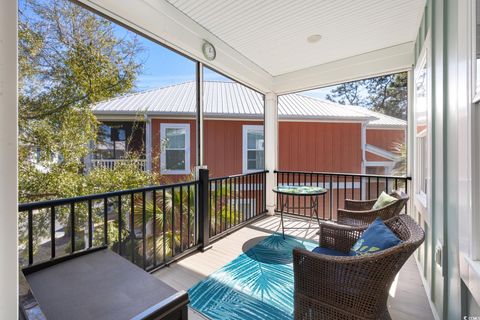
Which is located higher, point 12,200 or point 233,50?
point 233,50

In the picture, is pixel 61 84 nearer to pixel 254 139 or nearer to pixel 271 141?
pixel 271 141

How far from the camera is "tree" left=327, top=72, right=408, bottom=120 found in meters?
4.13

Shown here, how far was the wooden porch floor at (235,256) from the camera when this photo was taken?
191 centimetres

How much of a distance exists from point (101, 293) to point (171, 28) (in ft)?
8.93

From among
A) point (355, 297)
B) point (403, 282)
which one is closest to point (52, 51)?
point (355, 297)

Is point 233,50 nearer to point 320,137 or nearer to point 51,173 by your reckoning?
point 51,173

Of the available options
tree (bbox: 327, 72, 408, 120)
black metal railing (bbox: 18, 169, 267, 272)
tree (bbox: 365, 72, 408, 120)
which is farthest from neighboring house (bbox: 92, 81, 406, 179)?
black metal railing (bbox: 18, 169, 267, 272)

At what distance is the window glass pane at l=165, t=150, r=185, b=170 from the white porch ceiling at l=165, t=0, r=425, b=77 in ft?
10.6

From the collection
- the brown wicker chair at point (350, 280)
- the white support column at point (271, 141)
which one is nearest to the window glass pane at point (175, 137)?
the white support column at point (271, 141)

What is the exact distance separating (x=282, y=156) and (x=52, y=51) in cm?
584

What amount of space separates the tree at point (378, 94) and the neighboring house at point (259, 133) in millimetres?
924

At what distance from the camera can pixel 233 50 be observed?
3621 mm

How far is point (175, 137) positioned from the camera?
608cm

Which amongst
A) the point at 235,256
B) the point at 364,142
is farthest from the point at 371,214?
the point at 364,142
